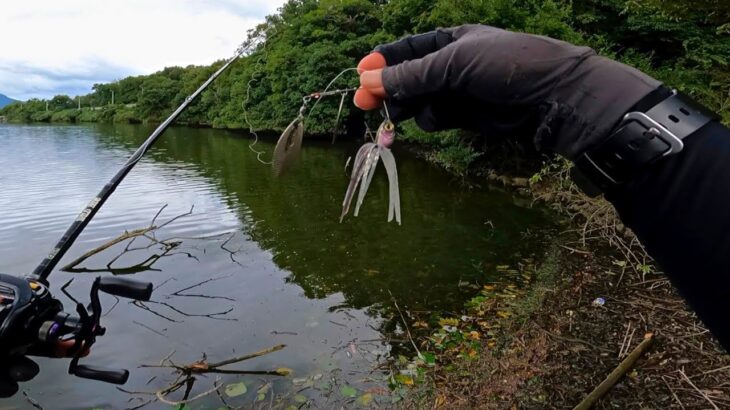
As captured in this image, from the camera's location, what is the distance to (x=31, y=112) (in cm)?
10881

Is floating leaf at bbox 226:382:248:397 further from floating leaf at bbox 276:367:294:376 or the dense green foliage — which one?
the dense green foliage

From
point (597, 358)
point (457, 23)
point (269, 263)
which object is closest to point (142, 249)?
point (269, 263)

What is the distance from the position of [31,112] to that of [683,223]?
135 meters

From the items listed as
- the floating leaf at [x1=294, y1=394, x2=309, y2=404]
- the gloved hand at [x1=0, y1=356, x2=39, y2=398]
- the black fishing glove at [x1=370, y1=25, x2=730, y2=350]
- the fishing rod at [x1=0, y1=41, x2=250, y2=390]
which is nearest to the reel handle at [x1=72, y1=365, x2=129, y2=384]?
the fishing rod at [x1=0, y1=41, x2=250, y2=390]

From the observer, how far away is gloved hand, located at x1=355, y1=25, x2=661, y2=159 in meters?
1.06

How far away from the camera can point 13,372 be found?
7.72 feet

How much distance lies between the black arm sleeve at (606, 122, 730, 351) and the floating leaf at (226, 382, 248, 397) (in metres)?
5.67

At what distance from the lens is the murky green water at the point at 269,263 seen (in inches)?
259

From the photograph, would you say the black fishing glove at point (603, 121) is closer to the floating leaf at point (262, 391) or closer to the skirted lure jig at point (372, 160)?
the skirted lure jig at point (372, 160)

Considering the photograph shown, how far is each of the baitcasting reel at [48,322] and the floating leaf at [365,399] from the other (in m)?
3.39

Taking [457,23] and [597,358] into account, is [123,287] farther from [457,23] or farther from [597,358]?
[457,23]

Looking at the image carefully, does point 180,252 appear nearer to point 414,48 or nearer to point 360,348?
point 360,348


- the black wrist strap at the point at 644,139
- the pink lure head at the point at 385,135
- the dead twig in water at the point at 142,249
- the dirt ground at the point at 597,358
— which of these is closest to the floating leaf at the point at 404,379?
the dirt ground at the point at 597,358

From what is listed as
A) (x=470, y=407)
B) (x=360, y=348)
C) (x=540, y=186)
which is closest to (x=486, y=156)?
(x=540, y=186)
